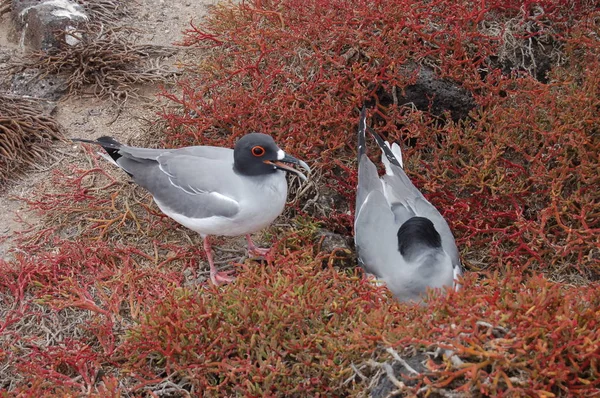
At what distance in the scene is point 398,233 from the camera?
4.57 metres

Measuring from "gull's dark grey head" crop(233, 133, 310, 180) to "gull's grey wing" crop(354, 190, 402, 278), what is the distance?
24.7 inches

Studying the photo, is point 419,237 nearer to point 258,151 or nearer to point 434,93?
point 258,151

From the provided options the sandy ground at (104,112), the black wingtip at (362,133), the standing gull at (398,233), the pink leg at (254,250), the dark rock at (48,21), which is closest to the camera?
the standing gull at (398,233)

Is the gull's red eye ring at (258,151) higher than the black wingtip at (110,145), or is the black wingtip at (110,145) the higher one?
the gull's red eye ring at (258,151)

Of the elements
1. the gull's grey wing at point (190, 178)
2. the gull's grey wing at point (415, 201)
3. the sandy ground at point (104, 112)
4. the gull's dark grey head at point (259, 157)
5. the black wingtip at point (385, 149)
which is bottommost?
the sandy ground at point (104, 112)

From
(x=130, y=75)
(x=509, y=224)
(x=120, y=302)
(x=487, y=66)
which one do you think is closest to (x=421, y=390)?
(x=120, y=302)

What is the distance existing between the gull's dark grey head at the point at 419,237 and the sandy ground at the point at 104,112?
2795mm

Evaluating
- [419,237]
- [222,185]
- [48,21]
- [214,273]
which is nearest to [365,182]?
[419,237]

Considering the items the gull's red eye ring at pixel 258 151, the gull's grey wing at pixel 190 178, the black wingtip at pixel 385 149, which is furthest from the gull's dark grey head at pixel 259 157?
the black wingtip at pixel 385 149

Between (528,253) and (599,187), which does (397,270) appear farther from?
(599,187)

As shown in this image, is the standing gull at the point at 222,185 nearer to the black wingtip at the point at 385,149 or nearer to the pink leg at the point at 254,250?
the pink leg at the point at 254,250

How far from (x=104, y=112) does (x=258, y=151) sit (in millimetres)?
2474

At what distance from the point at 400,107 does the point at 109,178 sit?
256 centimetres

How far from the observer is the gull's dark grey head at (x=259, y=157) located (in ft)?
15.1
